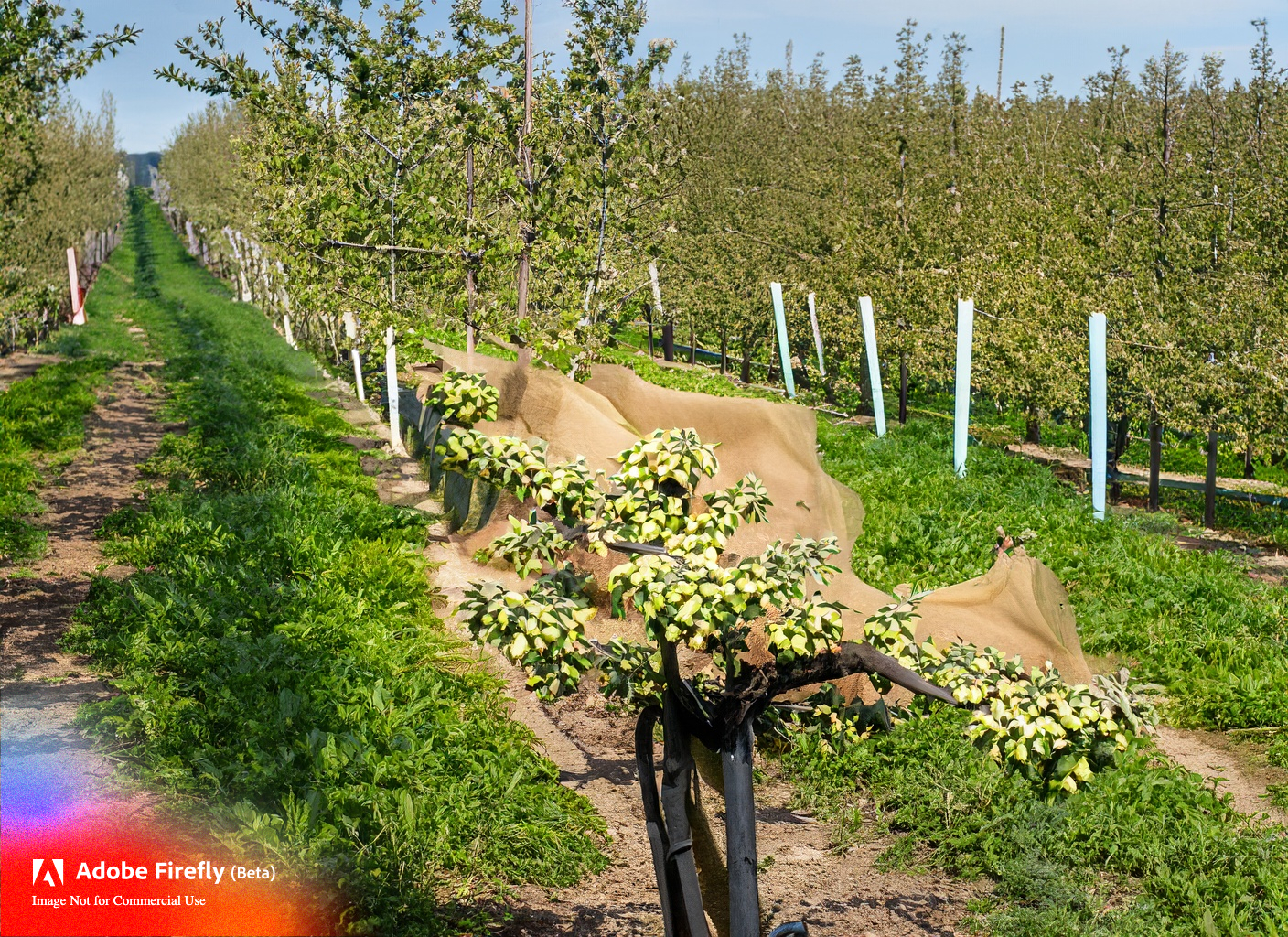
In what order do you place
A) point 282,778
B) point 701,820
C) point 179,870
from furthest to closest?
point 282,778
point 179,870
point 701,820

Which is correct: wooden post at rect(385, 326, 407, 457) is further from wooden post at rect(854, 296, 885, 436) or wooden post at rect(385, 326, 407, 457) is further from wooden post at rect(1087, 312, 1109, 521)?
wooden post at rect(1087, 312, 1109, 521)

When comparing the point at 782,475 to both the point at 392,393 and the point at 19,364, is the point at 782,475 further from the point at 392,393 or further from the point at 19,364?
the point at 19,364

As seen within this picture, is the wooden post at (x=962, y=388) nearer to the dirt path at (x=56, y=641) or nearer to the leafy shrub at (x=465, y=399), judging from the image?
the dirt path at (x=56, y=641)

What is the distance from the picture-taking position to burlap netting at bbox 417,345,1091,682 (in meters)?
7.33

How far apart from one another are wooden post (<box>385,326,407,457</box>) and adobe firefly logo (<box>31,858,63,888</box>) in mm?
10160

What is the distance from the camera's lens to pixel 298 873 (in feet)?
14.8

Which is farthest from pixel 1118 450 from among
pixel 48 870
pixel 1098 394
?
pixel 48 870

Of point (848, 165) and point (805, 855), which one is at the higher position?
point (848, 165)

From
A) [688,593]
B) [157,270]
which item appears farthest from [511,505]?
[157,270]

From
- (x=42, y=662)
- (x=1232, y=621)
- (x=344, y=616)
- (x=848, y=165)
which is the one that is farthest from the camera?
(x=848, y=165)

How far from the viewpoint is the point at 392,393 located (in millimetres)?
14664

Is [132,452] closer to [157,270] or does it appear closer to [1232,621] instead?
[1232,621]

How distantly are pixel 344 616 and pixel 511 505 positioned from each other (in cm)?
266

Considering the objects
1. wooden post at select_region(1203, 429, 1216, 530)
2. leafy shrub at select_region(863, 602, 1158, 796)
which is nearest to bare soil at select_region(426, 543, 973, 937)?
leafy shrub at select_region(863, 602, 1158, 796)
